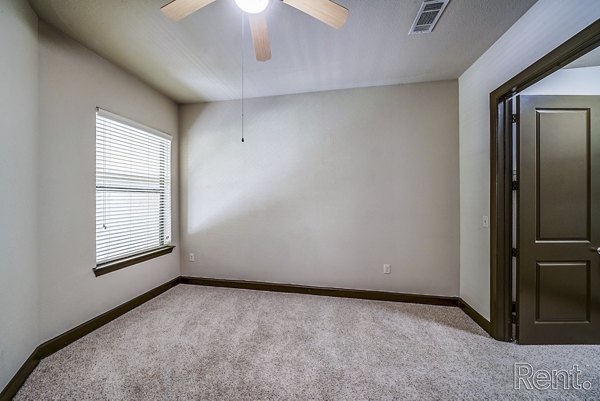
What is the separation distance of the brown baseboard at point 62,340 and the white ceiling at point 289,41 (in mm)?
2601

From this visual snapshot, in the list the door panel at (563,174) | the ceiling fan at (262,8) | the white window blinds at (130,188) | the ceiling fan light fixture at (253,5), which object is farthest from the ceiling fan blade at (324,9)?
the white window blinds at (130,188)

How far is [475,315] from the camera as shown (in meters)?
2.34

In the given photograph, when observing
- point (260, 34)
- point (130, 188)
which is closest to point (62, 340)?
point (130, 188)

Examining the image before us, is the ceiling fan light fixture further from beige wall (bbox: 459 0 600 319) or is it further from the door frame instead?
the door frame

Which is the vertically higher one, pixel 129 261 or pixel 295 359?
pixel 129 261

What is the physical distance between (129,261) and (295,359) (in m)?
2.13

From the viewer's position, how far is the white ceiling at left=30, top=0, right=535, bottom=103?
170 cm

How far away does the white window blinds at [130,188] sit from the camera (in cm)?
234

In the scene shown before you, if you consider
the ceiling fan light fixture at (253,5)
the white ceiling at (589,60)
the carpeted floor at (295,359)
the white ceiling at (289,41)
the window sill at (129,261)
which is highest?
the white ceiling at (289,41)

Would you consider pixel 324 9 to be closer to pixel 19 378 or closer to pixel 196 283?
pixel 19 378

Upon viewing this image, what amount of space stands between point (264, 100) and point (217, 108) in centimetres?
73

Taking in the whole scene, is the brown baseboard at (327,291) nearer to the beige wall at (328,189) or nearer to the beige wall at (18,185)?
the beige wall at (328,189)

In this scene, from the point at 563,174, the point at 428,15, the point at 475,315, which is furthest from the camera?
the point at 475,315

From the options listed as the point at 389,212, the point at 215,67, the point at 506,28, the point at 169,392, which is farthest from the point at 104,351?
the point at 506,28
